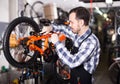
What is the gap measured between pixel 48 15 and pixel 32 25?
1.98 metres

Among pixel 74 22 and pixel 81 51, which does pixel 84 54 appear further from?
pixel 74 22

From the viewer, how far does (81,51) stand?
74.2 inches

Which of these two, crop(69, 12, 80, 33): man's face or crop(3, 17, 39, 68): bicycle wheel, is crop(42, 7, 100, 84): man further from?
crop(3, 17, 39, 68): bicycle wheel

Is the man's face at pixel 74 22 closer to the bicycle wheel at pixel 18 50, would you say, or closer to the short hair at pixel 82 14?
the short hair at pixel 82 14

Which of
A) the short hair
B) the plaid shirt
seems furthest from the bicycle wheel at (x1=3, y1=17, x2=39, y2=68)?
the short hair

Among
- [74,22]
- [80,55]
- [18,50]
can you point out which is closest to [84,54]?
[80,55]

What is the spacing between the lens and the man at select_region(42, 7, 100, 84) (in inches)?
74.2

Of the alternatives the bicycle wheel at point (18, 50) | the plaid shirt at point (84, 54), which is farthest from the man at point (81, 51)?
the bicycle wheel at point (18, 50)

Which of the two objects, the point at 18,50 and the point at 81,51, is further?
the point at 18,50

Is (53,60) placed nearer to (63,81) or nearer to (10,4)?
(63,81)

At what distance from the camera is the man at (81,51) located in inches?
74.2

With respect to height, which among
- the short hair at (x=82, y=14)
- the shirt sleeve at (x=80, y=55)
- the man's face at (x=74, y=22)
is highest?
the short hair at (x=82, y=14)

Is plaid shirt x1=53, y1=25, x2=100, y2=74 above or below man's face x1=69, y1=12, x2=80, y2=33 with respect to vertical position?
below

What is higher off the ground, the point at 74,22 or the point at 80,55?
the point at 74,22
